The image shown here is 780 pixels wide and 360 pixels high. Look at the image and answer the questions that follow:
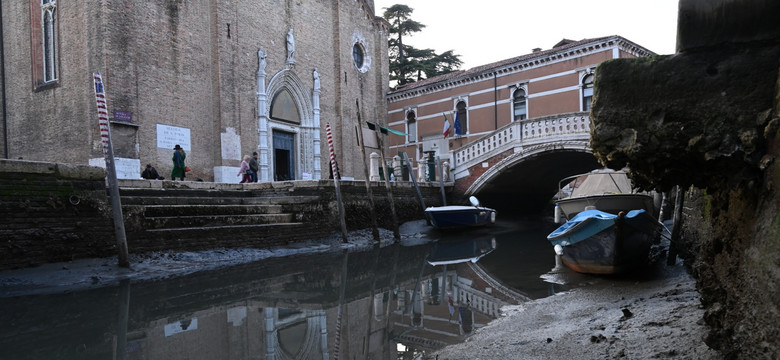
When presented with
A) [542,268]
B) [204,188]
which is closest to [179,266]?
[204,188]

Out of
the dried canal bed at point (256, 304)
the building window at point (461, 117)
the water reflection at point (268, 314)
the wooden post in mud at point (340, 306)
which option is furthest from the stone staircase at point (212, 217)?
the building window at point (461, 117)

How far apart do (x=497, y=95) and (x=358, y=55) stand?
6092 millimetres

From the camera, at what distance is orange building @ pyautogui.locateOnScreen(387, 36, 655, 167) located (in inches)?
727

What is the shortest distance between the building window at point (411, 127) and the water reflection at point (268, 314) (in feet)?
54.4

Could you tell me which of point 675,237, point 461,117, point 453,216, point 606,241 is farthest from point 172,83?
point 675,237

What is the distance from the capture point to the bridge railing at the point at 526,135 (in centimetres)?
1506

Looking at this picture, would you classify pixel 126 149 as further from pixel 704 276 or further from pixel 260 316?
pixel 704 276

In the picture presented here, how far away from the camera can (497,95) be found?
2116 centimetres

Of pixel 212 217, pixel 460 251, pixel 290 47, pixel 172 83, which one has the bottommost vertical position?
pixel 460 251

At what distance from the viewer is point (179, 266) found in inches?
303

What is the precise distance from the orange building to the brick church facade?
5.55 metres

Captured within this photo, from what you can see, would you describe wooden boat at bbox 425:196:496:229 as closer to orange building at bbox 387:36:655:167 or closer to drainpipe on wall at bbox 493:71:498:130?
orange building at bbox 387:36:655:167

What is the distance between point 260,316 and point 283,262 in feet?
12.2

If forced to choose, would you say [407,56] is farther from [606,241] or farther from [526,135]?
[606,241]
